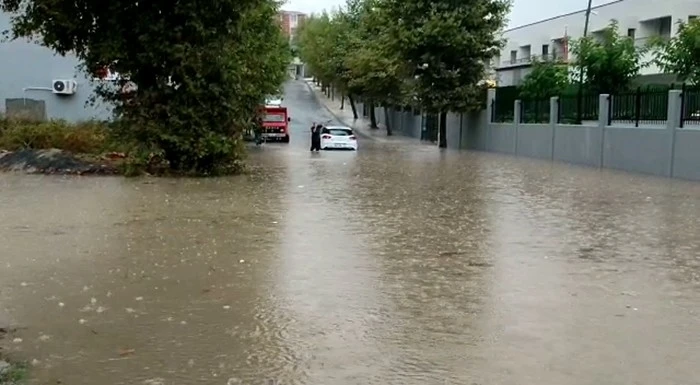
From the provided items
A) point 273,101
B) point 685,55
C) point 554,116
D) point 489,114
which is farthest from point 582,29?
point 685,55

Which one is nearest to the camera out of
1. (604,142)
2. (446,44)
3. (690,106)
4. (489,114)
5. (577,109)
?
(690,106)

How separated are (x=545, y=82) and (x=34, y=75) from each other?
2400cm

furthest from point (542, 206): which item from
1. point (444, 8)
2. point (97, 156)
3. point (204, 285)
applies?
point (444, 8)

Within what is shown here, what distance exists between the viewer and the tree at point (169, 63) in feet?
72.5

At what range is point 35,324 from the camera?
7.14 metres

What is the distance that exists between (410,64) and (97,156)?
2050 cm

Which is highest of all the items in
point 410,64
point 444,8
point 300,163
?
point 444,8

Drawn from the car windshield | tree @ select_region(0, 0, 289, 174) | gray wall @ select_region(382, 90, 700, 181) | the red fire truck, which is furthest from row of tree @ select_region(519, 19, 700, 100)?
the red fire truck

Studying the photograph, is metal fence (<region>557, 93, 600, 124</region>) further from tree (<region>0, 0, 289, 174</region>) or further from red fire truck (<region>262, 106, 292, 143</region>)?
red fire truck (<region>262, 106, 292, 143</region>)

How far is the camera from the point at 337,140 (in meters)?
43.6

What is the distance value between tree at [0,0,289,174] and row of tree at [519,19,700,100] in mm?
14904

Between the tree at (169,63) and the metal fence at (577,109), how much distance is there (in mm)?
13483

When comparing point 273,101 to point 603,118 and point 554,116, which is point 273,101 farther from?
point 603,118

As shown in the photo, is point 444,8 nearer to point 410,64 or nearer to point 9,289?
point 410,64
